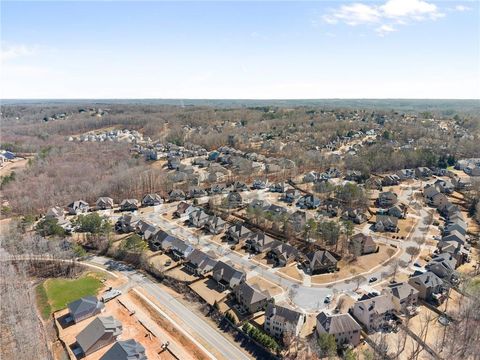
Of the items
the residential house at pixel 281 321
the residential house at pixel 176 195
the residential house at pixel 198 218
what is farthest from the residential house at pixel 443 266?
the residential house at pixel 176 195

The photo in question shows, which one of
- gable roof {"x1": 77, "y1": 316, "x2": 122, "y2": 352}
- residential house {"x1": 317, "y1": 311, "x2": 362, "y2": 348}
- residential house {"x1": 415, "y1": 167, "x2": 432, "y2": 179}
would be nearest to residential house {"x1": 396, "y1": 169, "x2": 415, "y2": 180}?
residential house {"x1": 415, "y1": 167, "x2": 432, "y2": 179}

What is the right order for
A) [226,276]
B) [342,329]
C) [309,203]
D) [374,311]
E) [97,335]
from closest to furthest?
[342,329], [97,335], [374,311], [226,276], [309,203]

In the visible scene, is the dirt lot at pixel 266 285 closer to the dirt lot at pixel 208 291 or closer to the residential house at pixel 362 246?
the dirt lot at pixel 208 291

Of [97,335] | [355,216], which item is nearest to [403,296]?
[355,216]

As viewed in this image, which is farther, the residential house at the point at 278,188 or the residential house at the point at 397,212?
the residential house at the point at 278,188

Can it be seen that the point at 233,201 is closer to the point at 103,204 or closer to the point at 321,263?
the point at 321,263

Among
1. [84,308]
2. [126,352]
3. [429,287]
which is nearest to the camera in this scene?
[126,352]

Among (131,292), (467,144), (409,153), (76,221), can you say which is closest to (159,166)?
(76,221)

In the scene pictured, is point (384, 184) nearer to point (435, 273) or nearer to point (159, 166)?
point (435, 273)
